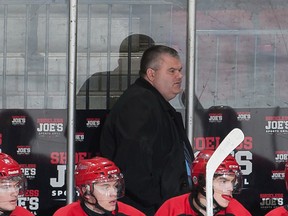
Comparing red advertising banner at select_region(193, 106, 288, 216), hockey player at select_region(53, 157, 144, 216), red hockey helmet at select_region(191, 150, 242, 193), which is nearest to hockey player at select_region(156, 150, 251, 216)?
red hockey helmet at select_region(191, 150, 242, 193)

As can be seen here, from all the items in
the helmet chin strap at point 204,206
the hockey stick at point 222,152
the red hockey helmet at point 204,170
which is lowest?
the helmet chin strap at point 204,206

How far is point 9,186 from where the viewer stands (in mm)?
5676

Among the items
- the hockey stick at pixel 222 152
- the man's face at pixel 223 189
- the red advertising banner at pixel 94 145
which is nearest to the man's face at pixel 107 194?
the man's face at pixel 223 189

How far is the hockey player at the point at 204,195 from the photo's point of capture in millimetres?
5695

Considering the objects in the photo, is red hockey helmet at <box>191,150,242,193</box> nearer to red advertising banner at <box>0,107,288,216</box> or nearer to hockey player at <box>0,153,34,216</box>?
hockey player at <box>0,153,34,216</box>

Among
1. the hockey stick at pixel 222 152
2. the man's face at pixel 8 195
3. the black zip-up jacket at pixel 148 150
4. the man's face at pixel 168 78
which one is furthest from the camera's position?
the man's face at pixel 168 78

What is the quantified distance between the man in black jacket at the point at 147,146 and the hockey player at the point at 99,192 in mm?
276

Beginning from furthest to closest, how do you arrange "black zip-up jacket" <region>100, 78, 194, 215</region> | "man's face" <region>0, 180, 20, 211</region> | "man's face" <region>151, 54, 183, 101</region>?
1. "man's face" <region>151, 54, 183, 101</region>
2. "black zip-up jacket" <region>100, 78, 194, 215</region>
3. "man's face" <region>0, 180, 20, 211</region>

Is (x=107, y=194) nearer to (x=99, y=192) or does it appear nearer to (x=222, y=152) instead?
(x=99, y=192)

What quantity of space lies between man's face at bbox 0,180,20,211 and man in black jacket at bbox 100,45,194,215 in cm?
71

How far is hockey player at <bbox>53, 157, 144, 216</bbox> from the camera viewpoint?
570 cm

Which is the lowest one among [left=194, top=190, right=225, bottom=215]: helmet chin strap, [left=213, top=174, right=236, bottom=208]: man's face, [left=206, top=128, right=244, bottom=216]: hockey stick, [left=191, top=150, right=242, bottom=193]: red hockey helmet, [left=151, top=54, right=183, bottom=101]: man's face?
[left=194, top=190, right=225, bottom=215]: helmet chin strap

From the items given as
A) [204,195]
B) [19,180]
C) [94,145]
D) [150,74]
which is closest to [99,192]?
[19,180]

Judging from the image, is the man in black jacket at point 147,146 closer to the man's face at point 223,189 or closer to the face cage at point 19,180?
the man's face at point 223,189
